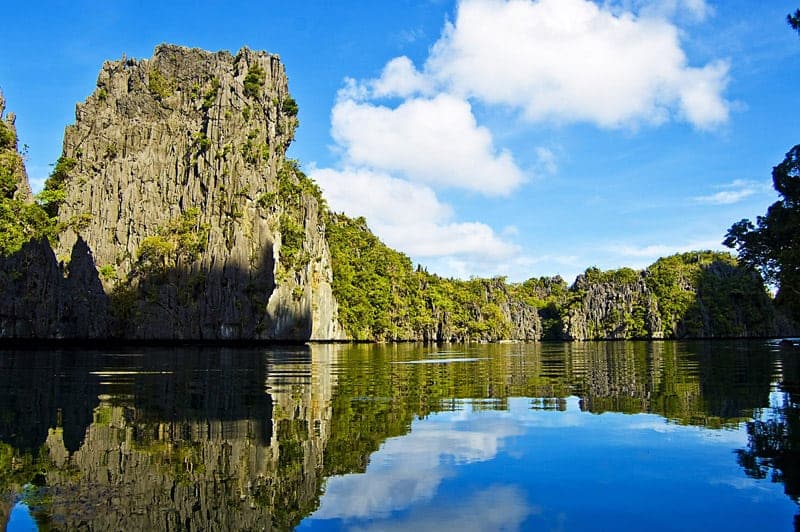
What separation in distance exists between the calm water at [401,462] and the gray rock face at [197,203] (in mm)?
77163

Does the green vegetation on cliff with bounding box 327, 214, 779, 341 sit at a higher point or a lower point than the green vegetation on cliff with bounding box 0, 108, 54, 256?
lower

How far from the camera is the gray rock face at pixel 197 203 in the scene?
92375 millimetres

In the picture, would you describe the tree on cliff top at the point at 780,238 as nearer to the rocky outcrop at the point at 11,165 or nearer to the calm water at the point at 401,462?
the calm water at the point at 401,462

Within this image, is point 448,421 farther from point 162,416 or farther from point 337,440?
point 162,416

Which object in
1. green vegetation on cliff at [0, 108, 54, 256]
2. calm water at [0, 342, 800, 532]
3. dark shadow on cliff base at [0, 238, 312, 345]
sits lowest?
calm water at [0, 342, 800, 532]

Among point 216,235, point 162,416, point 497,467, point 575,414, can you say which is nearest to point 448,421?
point 575,414

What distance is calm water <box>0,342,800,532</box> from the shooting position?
681cm

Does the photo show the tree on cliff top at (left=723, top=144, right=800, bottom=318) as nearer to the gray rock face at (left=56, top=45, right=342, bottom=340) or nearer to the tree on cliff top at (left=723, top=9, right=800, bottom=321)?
the tree on cliff top at (left=723, top=9, right=800, bottom=321)

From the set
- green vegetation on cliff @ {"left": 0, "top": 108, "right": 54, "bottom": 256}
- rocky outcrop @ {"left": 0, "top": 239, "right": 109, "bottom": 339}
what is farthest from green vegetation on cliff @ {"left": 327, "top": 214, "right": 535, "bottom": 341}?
green vegetation on cliff @ {"left": 0, "top": 108, "right": 54, "bottom": 256}

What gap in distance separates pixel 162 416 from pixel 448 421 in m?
6.41

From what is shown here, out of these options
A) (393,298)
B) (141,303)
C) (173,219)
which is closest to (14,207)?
(141,303)

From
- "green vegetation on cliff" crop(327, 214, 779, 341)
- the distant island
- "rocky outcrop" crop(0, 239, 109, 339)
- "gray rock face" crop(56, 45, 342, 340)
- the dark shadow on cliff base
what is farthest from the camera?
"green vegetation on cliff" crop(327, 214, 779, 341)

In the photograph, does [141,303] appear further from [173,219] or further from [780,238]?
[780,238]

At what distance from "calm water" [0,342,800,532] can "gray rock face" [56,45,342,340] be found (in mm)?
77163
